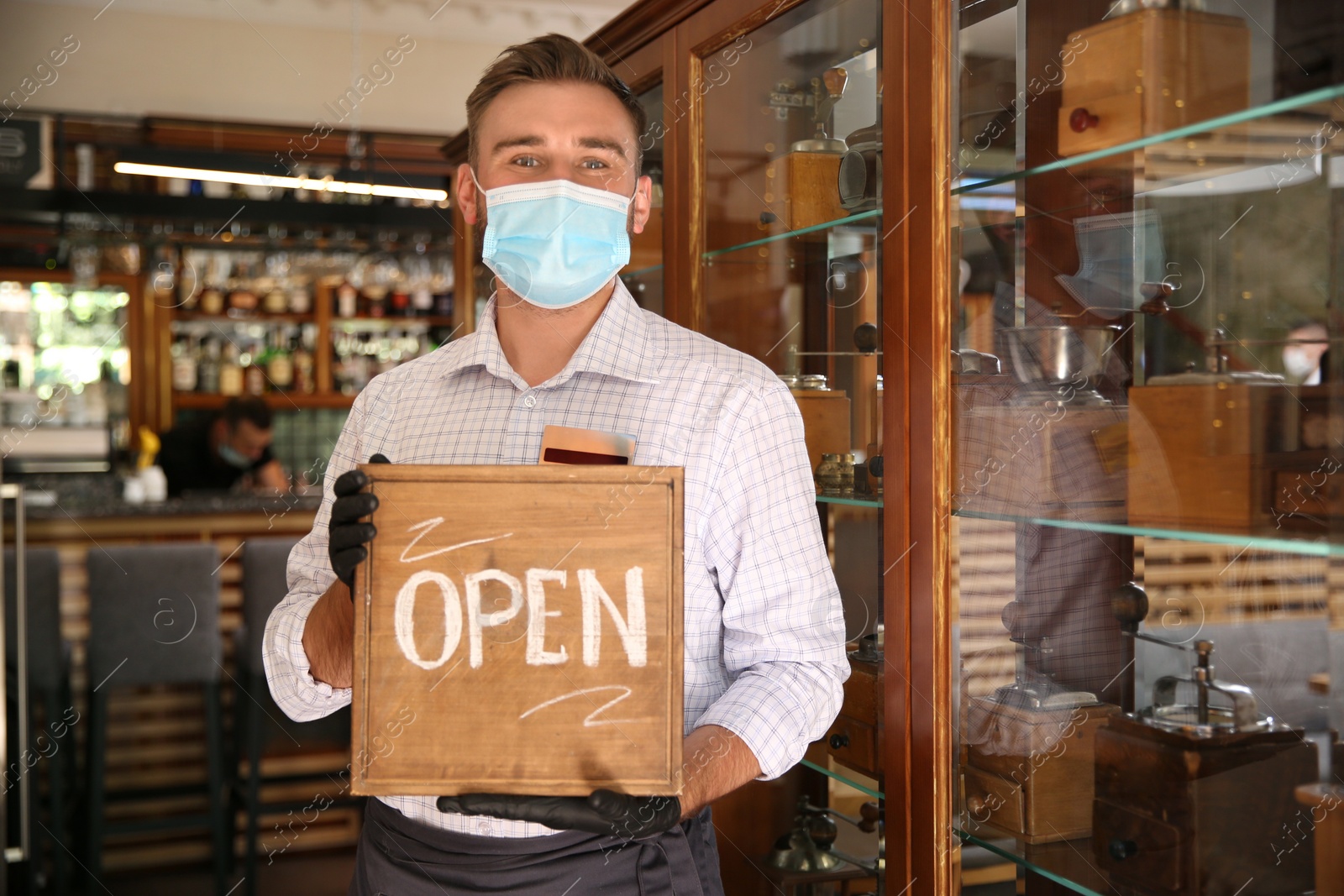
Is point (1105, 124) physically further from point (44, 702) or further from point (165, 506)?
point (165, 506)

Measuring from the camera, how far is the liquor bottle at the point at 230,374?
5.70 m

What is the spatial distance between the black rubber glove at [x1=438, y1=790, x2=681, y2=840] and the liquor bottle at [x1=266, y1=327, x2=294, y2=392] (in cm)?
527

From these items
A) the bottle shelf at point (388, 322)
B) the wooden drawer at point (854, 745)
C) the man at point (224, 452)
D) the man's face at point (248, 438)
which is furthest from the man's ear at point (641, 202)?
the bottle shelf at point (388, 322)

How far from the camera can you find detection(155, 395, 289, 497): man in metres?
4.89

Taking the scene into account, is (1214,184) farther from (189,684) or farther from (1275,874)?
(189,684)

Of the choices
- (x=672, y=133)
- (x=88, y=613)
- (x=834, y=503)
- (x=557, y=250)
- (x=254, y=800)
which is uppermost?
(x=672, y=133)

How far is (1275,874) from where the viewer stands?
1009 millimetres

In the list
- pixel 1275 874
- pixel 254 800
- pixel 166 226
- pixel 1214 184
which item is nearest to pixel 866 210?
pixel 1214 184

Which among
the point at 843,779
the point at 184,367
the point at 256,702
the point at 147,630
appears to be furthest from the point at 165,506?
the point at 843,779

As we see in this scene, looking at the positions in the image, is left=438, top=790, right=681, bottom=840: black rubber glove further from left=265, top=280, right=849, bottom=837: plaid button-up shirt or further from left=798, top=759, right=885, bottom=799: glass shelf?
left=798, top=759, right=885, bottom=799: glass shelf

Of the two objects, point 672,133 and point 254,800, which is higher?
point 672,133

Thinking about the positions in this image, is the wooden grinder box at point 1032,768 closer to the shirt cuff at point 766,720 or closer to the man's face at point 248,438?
the shirt cuff at point 766,720

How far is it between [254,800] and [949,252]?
2.65 metres

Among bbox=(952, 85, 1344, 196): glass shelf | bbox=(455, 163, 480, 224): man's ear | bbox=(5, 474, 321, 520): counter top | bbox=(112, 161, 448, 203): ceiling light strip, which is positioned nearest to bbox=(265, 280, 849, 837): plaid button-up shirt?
bbox=(455, 163, 480, 224): man's ear
